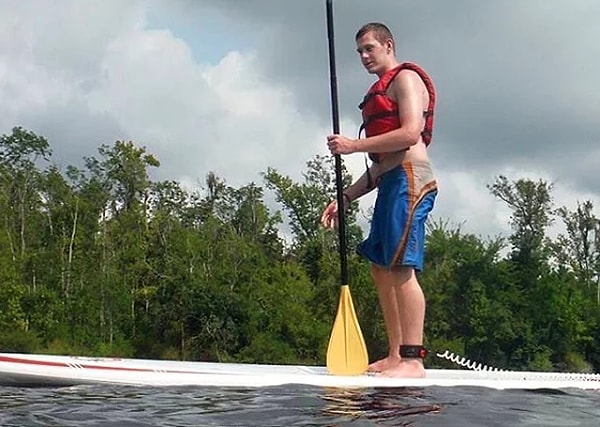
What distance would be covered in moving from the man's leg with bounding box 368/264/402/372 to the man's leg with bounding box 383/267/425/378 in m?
0.04

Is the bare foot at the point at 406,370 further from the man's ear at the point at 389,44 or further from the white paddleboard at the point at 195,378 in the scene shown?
the man's ear at the point at 389,44

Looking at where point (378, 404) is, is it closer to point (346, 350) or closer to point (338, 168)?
point (346, 350)

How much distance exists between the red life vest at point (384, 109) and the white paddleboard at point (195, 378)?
1372 millimetres

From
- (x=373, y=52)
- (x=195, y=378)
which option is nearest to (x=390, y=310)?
(x=195, y=378)

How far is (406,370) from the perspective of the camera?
4988mm

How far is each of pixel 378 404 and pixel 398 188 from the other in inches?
70.4

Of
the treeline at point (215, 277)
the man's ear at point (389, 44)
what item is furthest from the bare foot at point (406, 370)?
the treeline at point (215, 277)

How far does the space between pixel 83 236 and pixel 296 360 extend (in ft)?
38.5

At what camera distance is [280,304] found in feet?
153

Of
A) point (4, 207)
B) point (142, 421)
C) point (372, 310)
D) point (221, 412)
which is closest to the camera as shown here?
point (142, 421)

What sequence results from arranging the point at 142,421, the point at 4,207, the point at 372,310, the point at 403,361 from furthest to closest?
the point at 4,207 < the point at 372,310 < the point at 403,361 < the point at 142,421

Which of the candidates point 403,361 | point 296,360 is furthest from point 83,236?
point 403,361

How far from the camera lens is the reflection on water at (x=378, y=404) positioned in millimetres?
3342

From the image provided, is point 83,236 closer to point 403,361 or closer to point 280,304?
point 280,304
